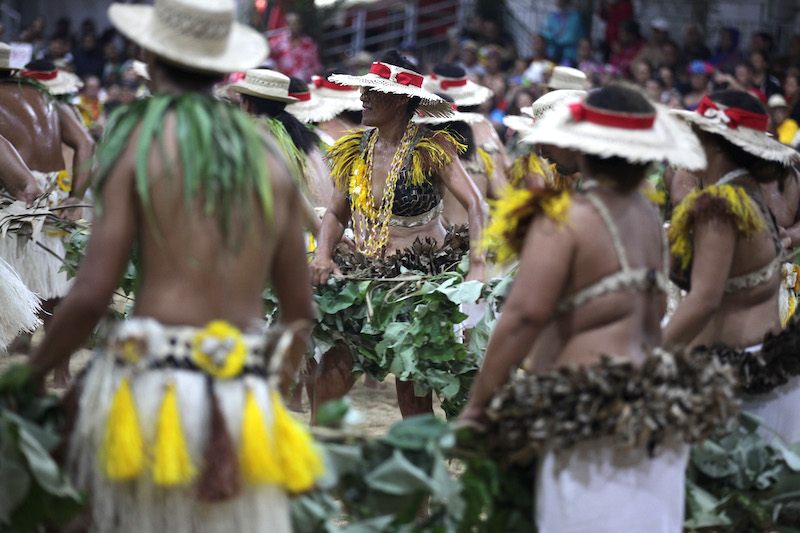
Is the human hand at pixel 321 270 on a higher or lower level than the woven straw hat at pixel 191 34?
lower

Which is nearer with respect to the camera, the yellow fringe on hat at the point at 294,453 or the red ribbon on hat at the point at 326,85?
the yellow fringe on hat at the point at 294,453

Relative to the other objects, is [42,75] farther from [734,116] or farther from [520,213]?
[520,213]

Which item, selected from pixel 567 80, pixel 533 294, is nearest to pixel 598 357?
pixel 533 294

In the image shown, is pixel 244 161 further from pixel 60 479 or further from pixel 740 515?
pixel 740 515

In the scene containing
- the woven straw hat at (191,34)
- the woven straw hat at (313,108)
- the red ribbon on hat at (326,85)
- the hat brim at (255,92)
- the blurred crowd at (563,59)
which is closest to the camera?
the woven straw hat at (191,34)

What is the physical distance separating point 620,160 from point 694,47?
12.4 meters

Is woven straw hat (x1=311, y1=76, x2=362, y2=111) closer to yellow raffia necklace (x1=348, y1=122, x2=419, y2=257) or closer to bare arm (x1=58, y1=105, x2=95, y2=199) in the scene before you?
bare arm (x1=58, y1=105, x2=95, y2=199)

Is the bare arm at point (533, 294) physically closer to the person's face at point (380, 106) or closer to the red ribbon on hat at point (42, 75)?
the person's face at point (380, 106)

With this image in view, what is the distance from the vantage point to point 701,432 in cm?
285

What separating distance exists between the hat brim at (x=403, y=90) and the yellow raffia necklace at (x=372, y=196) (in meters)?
0.17

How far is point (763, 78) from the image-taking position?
39.9ft

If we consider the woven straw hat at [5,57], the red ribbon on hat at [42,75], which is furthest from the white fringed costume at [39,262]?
the red ribbon on hat at [42,75]

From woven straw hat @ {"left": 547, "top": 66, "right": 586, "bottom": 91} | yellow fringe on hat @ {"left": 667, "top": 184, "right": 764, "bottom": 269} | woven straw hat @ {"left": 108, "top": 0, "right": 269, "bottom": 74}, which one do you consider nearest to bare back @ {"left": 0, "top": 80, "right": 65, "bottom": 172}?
woven straw hat @ {"left": 547, "top": 66, "right": 586, "bottom": 91}

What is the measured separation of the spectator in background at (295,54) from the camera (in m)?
15.4
